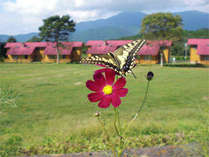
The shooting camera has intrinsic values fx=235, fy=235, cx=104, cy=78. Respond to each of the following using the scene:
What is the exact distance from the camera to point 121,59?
1.29 m

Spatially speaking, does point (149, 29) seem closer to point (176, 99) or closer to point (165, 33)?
point (165, 33)

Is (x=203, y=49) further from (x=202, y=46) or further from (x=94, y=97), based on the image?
(x=94, y=97)

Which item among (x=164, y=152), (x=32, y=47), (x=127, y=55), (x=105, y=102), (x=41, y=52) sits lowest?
(x=164, y=152)

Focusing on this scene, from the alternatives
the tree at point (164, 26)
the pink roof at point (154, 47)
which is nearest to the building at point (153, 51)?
the pink roof at point (154, 47)

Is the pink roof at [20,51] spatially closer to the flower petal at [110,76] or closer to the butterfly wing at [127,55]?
the butterfly wing at [127,55]

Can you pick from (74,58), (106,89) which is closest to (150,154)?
(106,89)

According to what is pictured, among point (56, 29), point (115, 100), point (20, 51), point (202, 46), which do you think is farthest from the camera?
point (20, 51)

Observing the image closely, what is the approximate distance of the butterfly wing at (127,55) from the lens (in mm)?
1228

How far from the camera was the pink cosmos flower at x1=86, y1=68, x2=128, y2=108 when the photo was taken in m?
1.12

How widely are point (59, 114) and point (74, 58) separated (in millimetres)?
34012

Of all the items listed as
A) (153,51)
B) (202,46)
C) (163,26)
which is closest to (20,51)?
(153,51)

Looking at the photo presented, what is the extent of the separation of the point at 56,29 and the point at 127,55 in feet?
129

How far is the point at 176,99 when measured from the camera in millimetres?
8766

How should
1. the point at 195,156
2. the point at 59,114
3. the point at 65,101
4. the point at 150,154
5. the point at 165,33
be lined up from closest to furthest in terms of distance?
the point at 195,156
the point at 150,154
the point at 59,114
the point at 65,101
the point at 165,33
